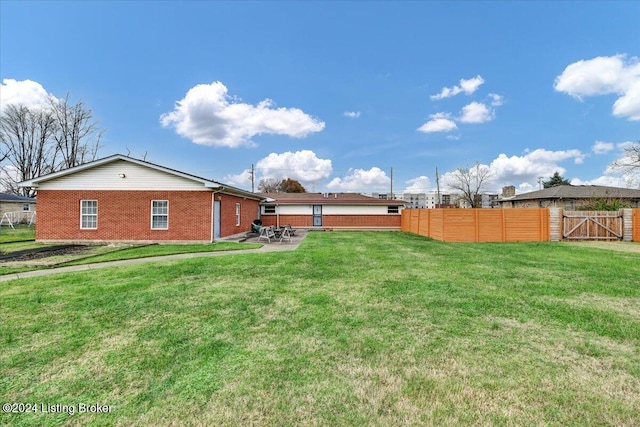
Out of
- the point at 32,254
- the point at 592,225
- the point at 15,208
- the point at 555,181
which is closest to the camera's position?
the point at 32,254

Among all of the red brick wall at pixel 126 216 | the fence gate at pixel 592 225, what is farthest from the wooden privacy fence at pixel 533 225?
the red brick wall at pixel 126 216

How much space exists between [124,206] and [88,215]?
1.81 m

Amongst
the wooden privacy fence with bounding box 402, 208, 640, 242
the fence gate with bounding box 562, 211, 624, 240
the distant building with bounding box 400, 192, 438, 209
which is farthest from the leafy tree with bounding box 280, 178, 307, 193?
the distant building with bounding box 400, 192, 438, 209

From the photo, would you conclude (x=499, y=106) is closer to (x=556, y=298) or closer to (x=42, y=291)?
(x=556, y=298)

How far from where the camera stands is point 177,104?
22.7 m

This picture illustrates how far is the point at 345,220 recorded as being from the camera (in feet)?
85.8

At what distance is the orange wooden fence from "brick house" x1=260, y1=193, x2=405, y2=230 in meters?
9.75

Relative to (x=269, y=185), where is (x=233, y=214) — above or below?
below

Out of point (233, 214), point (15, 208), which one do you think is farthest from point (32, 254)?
point (15, 208)

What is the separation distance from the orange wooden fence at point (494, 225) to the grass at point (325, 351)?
9.28 m

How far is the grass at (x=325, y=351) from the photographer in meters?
2.43

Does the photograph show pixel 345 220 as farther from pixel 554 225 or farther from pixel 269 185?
pixel 269 185

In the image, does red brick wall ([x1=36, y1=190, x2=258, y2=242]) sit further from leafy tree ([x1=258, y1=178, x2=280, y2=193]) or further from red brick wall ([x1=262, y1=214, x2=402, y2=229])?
leafy tree ([x1=258, y1=178, x2=280, y2=193])

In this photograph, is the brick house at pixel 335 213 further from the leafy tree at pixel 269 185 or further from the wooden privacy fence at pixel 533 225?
the leafy tree at pixel 269 185
